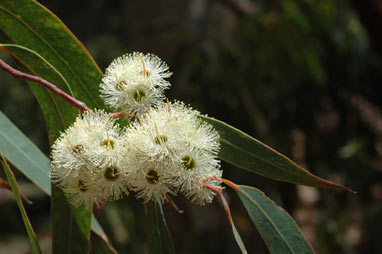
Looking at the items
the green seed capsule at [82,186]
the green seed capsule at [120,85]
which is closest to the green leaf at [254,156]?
the green seed capsule at [120,85]

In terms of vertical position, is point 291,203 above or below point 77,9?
below

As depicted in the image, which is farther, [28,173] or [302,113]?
[302,113]

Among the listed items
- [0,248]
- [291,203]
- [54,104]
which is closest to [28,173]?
[54,104]

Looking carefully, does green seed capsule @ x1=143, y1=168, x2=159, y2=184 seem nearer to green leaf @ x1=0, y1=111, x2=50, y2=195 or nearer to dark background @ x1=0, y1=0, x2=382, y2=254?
green leaf @ x1=0, y1=111, x2=50, y2=195

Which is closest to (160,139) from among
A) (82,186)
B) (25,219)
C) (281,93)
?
(82,186)

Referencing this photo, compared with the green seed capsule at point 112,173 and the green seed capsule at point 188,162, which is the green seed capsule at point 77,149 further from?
the green seed capsule at point 188,162

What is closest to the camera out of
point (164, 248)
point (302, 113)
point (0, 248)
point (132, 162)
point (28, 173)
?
point (132, 162)

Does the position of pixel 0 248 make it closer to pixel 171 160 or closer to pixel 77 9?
pixel 77 9
